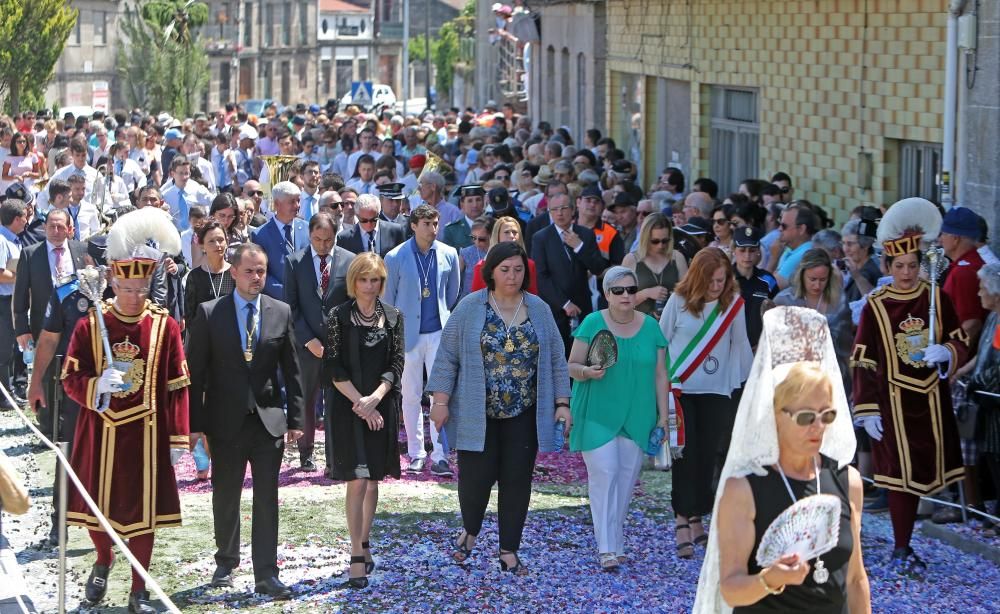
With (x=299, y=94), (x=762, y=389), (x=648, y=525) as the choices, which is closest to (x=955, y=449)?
(x=648, y=525)

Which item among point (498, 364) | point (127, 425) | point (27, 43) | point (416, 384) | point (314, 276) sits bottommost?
point (416, 384)

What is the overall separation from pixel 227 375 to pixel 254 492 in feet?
2.02

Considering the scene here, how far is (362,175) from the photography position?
16922 mm

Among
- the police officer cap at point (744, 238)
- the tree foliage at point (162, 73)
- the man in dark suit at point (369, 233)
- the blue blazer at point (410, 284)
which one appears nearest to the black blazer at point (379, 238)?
the man in dark suit at point (369, 233)

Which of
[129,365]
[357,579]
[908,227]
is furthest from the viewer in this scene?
[908,227]

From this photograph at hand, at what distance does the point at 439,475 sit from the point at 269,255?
2.01 meters

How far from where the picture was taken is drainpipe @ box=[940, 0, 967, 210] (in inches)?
463

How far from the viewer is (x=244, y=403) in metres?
8.25

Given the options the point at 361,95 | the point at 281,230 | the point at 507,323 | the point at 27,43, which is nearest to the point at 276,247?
the point at 281,230

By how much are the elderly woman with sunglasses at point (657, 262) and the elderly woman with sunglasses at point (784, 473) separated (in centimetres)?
548

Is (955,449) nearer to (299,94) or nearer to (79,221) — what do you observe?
(79,221)

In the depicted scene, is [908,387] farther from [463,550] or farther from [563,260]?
[563,260]

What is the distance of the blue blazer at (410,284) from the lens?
10.9m

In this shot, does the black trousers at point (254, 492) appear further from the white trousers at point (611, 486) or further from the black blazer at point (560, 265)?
the black blazer at point (560, 265)
